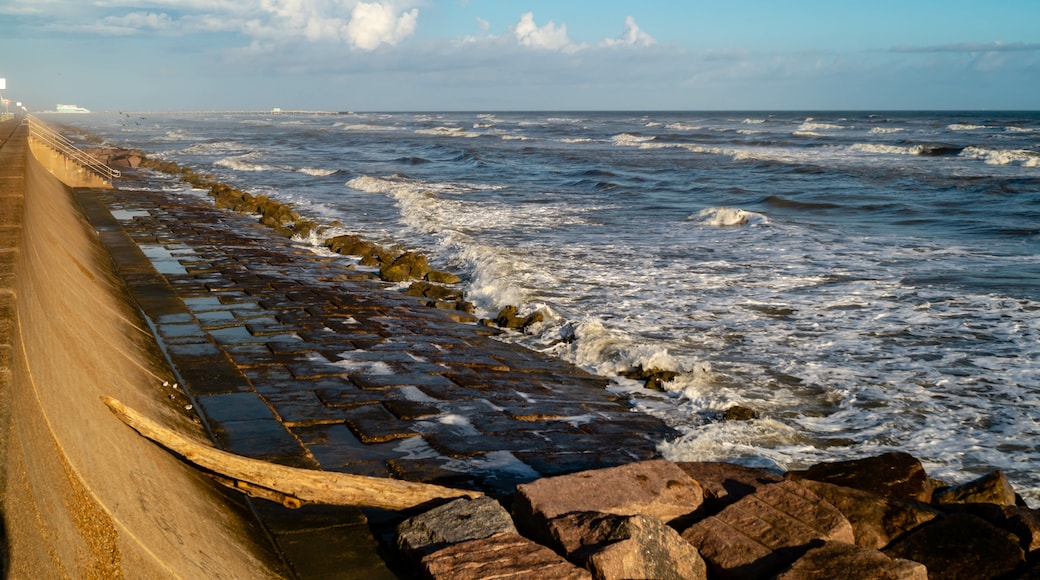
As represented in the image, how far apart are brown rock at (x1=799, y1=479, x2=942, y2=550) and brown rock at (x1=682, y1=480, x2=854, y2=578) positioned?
0.19 metres

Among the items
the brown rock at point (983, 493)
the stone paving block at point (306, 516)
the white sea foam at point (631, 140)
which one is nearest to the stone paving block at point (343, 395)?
the stone paving block at point (306, 516)

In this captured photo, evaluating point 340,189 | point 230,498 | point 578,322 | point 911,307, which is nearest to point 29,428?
point 230,498

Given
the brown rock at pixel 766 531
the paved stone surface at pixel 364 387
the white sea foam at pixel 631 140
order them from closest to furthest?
the brown rock at pixel 766 531
the paved stone surface at pixel 364 387
the white sea foam at pixel 631 140

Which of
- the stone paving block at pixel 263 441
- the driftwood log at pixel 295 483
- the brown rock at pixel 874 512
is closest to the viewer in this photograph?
the brown rock at pixel 874 512

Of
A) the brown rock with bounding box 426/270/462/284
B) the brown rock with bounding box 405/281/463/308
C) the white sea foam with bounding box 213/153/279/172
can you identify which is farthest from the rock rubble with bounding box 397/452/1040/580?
the white sea foam with bounding box 213/153/279/172

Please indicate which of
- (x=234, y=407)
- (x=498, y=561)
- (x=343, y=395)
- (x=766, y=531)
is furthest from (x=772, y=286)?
(x=498, y=561)

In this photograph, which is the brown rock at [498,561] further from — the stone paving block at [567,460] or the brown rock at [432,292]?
the brown rock at [432,292]

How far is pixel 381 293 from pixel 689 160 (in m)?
32.2

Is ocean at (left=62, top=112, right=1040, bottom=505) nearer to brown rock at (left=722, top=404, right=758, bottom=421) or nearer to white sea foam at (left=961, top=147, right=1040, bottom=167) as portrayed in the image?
brown rock at (left=722, top=404, right=758, bottom=421)

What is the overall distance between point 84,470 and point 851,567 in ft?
10.3

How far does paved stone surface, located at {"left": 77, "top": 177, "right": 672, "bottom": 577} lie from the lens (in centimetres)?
540

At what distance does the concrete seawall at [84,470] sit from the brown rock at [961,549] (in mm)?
3106

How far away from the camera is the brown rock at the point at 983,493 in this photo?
470cm

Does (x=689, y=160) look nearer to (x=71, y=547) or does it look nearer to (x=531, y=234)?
(x=531, y=234)
